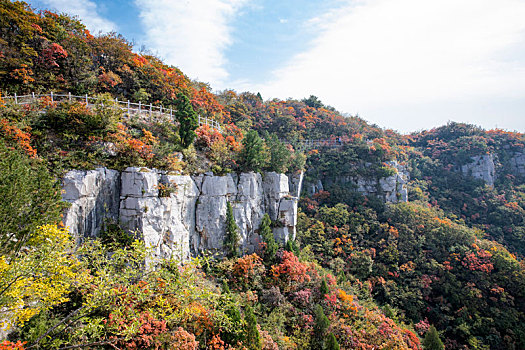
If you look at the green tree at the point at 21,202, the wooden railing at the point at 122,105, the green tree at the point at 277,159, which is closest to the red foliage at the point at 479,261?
the green tree at the point at 277,159

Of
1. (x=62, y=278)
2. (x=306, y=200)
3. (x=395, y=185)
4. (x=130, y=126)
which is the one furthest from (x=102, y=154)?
(x=395, y=185)

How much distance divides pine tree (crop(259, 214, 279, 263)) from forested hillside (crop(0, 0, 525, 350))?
0.09 m

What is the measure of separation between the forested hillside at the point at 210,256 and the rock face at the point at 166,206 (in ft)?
2.33

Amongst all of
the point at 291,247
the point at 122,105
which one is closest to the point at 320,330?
the point at 291,247

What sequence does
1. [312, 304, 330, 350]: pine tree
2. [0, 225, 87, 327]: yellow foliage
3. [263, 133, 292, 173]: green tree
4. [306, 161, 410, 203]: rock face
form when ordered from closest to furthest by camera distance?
1. [0, 225, 87, 327]: yellow foliage
2. [312, 304, 330, 350]: pine tree
3. [263, 133, 292, 173]: green tree
4. [306, 161, 410, 203]: rock face

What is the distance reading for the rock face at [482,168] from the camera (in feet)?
120

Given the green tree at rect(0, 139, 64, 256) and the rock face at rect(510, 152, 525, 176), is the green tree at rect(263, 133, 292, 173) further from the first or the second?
the rock face at rect(510, 152, 525, 176)

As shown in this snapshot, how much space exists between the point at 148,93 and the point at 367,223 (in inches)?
1071

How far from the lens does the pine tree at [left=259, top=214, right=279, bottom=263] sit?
19.1 metres

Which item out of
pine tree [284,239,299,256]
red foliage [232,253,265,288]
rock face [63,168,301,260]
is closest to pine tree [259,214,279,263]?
pine tree [284,239,299,256]

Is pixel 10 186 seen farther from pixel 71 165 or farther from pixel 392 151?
pixel 392 151

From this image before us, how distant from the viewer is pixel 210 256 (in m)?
9.75

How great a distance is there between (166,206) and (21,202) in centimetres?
649

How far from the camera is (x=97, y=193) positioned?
12312 mm
